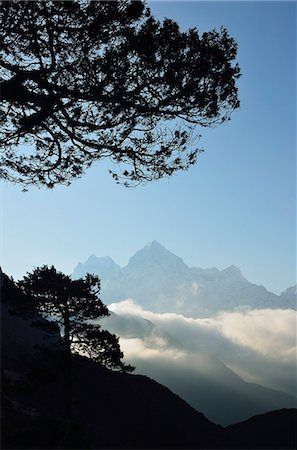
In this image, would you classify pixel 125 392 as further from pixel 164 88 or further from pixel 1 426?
pixel 164 88

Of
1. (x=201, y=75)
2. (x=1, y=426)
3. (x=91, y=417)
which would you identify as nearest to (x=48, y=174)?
(x=201, y=75)

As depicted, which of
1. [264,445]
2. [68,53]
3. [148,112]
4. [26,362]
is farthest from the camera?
[264,445]

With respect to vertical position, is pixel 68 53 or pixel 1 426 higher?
pixel 68 53

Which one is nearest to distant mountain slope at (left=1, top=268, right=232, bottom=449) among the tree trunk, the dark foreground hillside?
the dark foreground hillside

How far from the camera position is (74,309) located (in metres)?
25.2

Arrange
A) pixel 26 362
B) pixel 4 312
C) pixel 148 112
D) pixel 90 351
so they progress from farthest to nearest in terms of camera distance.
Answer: pixel 4 312
pixel 26 362
pixel 90 351
pixel 148 112

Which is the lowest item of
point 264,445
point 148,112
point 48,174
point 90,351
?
point 264,445

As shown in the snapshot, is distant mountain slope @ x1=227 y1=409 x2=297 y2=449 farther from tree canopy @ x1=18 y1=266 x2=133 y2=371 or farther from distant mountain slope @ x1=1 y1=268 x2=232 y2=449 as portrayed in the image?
tree canopy @ x1=18 y1=266 x2=133 y2=371

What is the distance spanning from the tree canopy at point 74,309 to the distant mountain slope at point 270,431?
5340 centimetres

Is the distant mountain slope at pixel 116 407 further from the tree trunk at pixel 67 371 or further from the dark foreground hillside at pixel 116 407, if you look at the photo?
the tree trunk at pixel 67 371

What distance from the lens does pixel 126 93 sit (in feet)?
46.4

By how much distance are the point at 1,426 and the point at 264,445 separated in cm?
6510

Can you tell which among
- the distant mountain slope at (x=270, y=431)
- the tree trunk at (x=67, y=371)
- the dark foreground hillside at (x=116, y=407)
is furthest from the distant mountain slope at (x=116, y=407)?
the tree trunk at (x=67, y=371)

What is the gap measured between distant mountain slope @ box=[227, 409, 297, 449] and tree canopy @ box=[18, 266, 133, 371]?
5340 centimetres
